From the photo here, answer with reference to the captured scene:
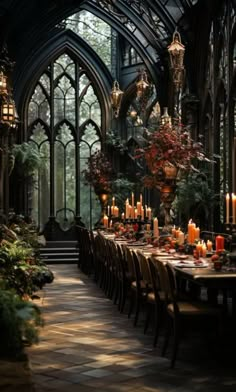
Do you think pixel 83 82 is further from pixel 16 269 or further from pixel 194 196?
pixel 16 269

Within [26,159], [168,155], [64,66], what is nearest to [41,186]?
[26,159]

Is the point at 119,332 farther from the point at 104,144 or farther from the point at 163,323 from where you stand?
the point at 104,144

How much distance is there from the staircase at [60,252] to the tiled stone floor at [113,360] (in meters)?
10.0

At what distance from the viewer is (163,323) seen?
28.1 feet

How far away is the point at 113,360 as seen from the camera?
6.31 meters

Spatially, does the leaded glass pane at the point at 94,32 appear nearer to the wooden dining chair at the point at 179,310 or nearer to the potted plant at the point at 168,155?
the potted plant at the point at 168,155

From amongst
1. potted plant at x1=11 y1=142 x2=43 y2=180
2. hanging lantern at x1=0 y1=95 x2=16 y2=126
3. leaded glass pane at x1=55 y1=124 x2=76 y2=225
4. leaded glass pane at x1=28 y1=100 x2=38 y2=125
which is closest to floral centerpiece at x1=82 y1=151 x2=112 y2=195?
potted plant at x1=11 y1=142 x2=43 y2=180

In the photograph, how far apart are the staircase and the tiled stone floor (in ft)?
32.8

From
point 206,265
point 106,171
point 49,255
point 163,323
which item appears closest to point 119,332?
point 163,323

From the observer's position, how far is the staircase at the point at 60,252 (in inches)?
761

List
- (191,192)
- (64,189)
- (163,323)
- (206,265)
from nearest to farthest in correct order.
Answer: (206,265) → (163,323) → (191,192) → (64,189)

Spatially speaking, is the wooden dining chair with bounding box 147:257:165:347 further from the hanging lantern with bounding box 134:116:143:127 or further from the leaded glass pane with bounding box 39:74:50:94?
the leaded glass pane with bounding box 39:74:50:94

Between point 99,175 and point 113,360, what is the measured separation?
1550 centimetres

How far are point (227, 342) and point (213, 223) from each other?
377 inches
